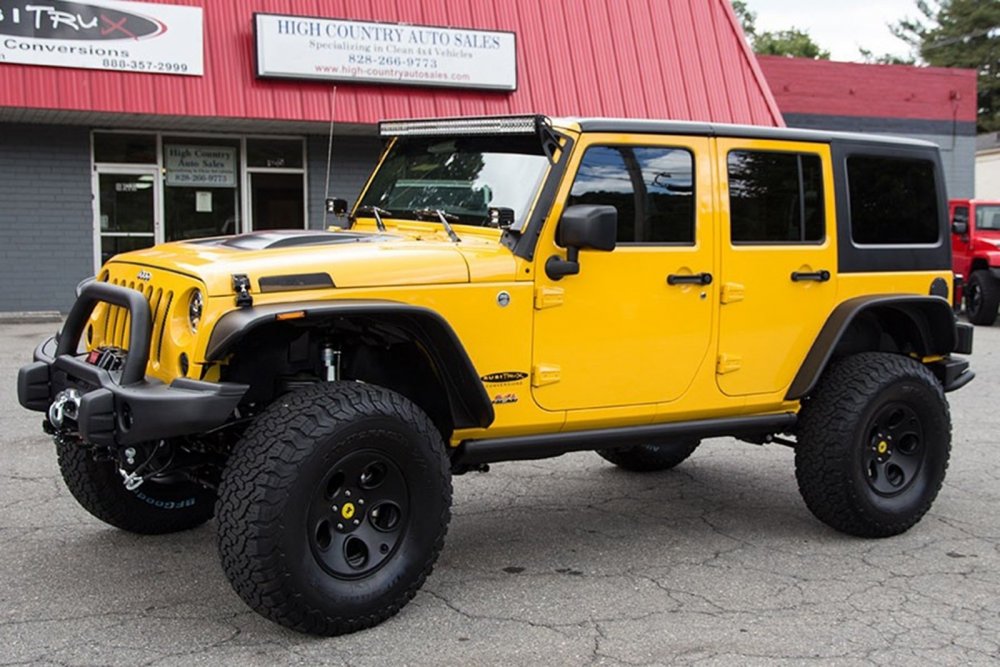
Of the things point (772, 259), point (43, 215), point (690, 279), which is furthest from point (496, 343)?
point (43, 215)

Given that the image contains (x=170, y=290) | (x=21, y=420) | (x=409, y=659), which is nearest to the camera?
(x=409, y=659)

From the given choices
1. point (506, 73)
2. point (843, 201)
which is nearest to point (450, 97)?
point (506, 73)

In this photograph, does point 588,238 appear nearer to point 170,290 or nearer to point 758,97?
point 170,290

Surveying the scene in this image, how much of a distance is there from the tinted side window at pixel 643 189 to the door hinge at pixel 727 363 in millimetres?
583

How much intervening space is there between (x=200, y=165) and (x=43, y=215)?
7.79 ft

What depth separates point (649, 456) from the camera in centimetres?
669

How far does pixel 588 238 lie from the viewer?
4.36 meters

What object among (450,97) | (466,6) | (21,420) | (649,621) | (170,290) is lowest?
(649,621)

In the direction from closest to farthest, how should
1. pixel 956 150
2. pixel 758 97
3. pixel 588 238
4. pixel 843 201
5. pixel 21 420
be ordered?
1. pixel 588 238
2. pixel 843 201
3. pixel 21 420
4. pixel 758 97
5. pixel 956 150

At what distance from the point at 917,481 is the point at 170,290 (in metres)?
3.80

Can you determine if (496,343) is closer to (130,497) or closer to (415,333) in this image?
(415,333)

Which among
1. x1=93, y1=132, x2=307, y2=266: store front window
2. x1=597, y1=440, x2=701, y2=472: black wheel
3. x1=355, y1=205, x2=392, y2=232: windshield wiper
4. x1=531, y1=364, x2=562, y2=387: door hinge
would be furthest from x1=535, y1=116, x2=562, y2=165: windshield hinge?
x1=93, y1=132, x2=307, y2=266: store front window

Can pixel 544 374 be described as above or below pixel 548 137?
below

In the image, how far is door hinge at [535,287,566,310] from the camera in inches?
178
